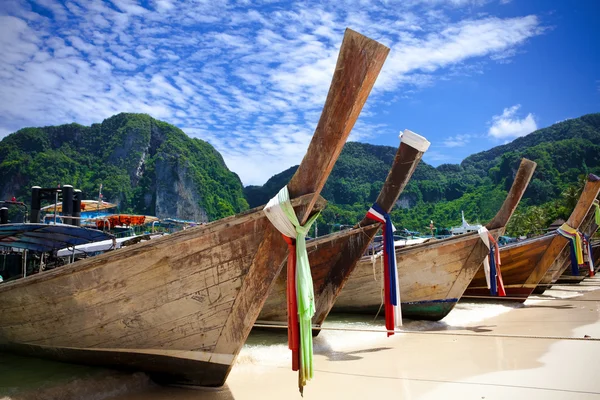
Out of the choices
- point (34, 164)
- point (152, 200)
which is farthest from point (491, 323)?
point (152, 200)

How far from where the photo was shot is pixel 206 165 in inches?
3873

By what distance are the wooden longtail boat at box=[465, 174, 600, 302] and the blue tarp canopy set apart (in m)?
10.0

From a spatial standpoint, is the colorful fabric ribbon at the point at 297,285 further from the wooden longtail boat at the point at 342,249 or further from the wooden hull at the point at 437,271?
the wooden hull at the point at 437,271

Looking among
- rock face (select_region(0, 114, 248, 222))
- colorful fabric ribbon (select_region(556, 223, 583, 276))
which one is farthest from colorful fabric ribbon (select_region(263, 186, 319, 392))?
rock face (select_region(0, 114, 248, 222))

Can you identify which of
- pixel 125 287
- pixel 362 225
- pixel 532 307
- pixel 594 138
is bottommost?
pixel 532 307

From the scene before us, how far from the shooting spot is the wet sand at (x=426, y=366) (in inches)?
172

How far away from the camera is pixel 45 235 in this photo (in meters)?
7.70

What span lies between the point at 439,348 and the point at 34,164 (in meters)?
82.8

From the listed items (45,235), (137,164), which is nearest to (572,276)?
(45,235)

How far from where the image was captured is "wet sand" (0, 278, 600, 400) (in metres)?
4.36

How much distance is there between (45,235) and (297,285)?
20.2ft

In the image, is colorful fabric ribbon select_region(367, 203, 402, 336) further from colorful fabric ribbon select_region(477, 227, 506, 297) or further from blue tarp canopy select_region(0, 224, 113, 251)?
blue tarp canopy select_region(0, 224, 113, 251)

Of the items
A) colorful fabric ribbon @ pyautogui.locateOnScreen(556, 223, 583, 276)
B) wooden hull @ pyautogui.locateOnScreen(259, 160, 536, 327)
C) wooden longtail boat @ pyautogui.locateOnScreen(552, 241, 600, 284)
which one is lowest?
wooden longtail boat @ pyautogui.locateOnScreen(552, 241, 600, 284)

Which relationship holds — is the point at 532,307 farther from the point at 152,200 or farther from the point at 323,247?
the point at 152,200
